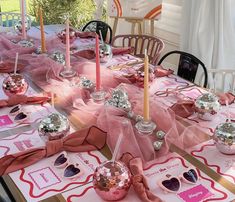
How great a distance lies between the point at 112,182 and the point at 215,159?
1.33 ft

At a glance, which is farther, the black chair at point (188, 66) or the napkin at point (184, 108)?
the black chair at point (188, 66)

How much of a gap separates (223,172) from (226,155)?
0.10 meters

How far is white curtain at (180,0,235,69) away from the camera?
9.78 feet

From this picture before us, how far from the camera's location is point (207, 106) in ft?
4.93

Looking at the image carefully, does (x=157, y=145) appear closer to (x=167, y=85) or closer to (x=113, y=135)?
(x=113, y=135)

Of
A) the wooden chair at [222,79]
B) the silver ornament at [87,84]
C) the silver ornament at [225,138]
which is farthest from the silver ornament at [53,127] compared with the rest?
the wooden chair at [222,79]

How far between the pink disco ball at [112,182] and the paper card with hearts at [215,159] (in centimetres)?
32

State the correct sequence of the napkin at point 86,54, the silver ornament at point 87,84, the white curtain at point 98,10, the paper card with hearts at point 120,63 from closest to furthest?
the silver ornament at point 87,84, the paper card with hearts at point 120,63, the napkin at point 86,54, the white curtain at point 98,10

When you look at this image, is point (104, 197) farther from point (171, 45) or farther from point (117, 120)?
point (171, 45)

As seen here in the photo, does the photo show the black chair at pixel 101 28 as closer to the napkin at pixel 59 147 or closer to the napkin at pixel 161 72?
the napkin at pixel 161 72

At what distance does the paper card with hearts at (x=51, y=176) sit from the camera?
113 centimetres

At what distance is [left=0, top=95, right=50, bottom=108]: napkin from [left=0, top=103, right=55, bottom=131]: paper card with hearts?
0.02 meters

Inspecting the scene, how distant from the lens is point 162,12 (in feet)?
12.6

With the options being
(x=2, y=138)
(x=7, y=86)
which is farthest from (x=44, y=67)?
(x=2, y=138)
